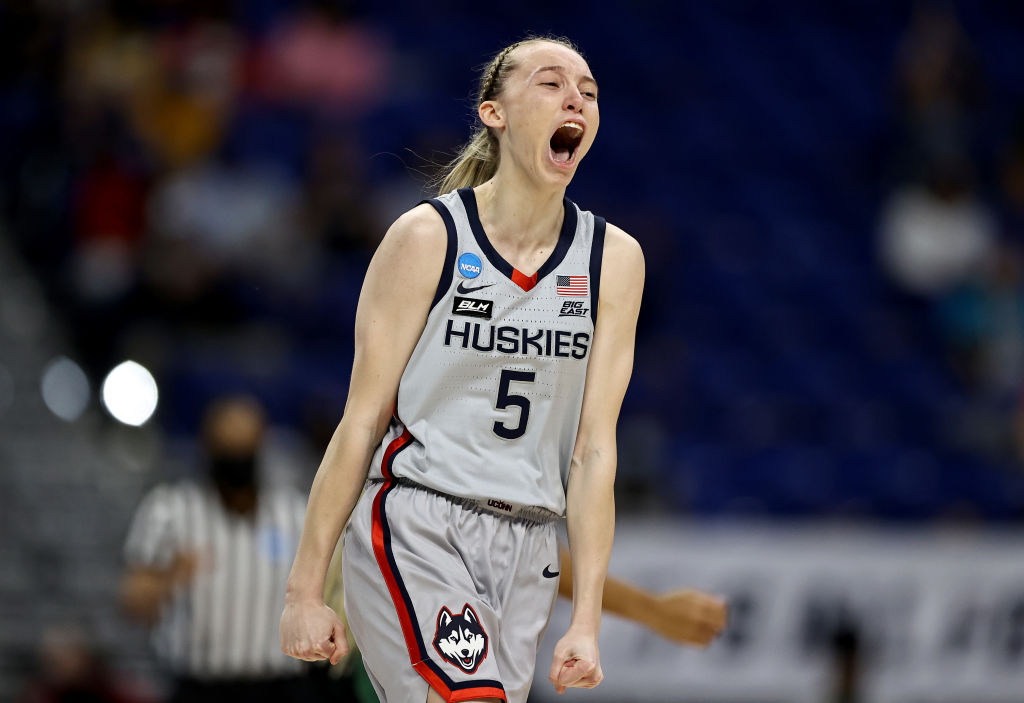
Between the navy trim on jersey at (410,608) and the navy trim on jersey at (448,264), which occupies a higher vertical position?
the navy trim on jersey at (448,264)

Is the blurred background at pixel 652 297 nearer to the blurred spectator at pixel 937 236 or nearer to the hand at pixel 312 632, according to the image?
the blurred spectator at pixel 937 236

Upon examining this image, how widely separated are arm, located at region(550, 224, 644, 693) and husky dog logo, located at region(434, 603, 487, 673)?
0.71 feet

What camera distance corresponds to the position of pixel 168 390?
426 inches

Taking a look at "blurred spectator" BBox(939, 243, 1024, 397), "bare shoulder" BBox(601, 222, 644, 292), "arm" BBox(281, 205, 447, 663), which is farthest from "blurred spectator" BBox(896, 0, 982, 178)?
"arm" BBox(281, 205, 447, 663)

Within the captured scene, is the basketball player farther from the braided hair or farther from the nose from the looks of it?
the braided hair

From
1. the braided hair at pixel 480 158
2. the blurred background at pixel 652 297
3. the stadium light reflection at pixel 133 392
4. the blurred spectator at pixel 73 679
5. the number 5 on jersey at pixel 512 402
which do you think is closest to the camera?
the number 5 on jersey at pixel 512 402

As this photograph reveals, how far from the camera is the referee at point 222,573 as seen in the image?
6.82 m

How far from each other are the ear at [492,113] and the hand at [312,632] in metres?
1.35

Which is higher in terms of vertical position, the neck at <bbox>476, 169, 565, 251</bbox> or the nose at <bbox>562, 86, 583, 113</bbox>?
the nose at <bbox>562, 86, 583, 113</bbox>

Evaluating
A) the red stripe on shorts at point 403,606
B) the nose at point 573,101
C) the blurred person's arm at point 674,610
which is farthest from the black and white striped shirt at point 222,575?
the nose at point 573,101

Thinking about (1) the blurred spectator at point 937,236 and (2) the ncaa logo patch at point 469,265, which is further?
(1) the blurred spectator at point 937,236

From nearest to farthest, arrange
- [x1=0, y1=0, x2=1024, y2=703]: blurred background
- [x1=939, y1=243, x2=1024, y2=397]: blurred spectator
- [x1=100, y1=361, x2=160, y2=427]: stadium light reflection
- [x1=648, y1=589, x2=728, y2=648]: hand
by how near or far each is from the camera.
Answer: [x1=648, y1=589, x2=728, y2=648]: hand < [x1=0, y1=0, x2=1024, y2=703]: blurred background < [x1=100, y1=361, x2=160, y2=427]: stadium light reflection < [x1=939, y1=243, x2=1024, y2=397]: blurred spectator

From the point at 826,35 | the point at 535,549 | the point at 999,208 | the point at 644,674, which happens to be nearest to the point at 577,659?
the point at 535,549

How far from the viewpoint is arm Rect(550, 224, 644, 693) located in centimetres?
372
